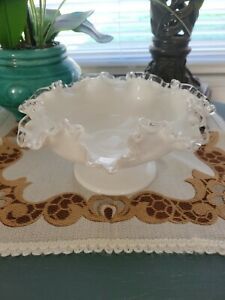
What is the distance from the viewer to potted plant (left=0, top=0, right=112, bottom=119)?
0.75 metres

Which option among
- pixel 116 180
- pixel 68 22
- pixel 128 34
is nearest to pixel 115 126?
pixel 116 180

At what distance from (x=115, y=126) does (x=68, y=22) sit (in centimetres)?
26

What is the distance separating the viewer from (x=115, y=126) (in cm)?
Result: 72

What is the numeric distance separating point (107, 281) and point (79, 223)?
0.36ft

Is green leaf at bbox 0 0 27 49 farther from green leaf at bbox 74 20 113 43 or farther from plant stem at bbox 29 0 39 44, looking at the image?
green leaf at bbox 74 20 113 43

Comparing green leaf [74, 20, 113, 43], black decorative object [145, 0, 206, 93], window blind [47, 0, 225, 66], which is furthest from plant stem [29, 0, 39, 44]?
window blind [47, 0, 225, 66]

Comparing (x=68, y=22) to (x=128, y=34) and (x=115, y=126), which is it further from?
(x=128, y=34)

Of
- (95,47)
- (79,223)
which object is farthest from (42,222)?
(95,47)

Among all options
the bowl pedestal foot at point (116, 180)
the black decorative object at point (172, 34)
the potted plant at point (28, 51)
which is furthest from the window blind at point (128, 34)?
the bowl pedestal foot at point (116, 180)

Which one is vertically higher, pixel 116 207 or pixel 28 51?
pixel 28 51

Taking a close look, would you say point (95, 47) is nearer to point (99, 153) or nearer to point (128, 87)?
point (128, 87)

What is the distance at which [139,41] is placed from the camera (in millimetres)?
1211

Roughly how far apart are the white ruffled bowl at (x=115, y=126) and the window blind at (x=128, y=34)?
0.47 m

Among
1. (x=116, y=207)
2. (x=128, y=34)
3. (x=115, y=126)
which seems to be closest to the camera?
(x=116, y=207)
